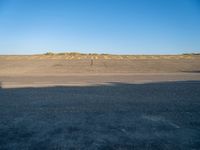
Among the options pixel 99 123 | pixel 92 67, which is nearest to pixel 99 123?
pixel 99 123

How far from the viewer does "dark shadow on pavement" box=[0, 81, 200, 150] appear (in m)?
5.69

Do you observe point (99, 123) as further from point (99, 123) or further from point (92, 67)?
point (92, 67)

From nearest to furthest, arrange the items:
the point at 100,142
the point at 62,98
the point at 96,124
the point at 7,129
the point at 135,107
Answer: the point at 100,142 < the point at 7,129 < the point at 96,124 < the point at 135,107 < the point at 62,98

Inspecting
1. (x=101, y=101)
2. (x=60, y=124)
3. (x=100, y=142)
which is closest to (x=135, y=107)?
(x=101, y=101)

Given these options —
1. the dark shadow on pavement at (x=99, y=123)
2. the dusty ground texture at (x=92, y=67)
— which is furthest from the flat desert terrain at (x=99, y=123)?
the dusty ground texture at (x=92, y=67)

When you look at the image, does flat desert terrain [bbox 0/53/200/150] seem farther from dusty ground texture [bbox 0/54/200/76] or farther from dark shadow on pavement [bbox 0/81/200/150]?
dusty ground texture [bbox 0/54/200/76]

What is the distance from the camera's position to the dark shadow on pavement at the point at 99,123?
18.7ft

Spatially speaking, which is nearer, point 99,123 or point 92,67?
point 99,123

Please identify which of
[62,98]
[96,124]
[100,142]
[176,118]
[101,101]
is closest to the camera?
[100,142]

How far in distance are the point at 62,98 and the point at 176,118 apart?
5.18m

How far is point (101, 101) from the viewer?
10.4 metres

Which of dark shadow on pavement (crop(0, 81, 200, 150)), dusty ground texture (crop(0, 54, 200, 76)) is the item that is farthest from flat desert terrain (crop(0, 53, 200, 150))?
dusty ground texture (crop(0, 54, 200, 76))

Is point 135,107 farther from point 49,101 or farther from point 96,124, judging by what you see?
point 49,101

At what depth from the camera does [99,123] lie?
7.21 meters
